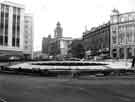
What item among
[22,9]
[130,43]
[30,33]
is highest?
[22,9]

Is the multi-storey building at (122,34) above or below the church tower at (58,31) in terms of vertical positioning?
below

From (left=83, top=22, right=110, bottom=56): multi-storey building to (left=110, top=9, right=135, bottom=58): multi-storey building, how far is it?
10.5ft

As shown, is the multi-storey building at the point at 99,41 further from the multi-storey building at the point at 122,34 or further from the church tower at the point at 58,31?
the church tower at the point at 58,31

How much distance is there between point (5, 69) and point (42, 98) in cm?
1035

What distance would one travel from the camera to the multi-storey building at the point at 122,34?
7156cm

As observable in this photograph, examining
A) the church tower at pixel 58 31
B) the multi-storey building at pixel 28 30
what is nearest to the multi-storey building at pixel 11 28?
the multi-storey building at pixel 28 30

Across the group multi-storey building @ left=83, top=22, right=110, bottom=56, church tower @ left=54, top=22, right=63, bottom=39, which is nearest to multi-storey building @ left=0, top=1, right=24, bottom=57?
multi-storey building @ left=83, top=22, right=110, bottom=56

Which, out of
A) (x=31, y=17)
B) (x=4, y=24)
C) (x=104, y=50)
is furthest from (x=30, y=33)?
(x=104, y=50)

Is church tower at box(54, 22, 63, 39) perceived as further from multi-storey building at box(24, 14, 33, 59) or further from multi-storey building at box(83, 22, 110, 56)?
multi-storey building at box(24, 14, 33, 59)

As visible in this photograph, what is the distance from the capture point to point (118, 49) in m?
74.6

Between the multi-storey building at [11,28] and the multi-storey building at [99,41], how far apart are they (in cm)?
3658

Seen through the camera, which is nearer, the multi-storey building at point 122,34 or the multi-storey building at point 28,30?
the multi-storey building at point 122,34

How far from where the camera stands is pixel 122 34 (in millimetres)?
74625

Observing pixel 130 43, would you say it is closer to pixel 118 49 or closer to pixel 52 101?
pixel 118 49
